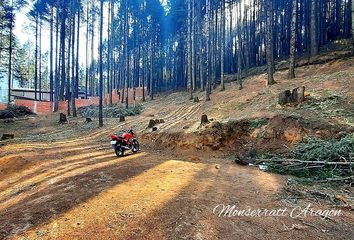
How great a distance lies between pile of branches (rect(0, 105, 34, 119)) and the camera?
24.3m

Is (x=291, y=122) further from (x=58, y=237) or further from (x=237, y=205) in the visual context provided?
(x=58, y=237)

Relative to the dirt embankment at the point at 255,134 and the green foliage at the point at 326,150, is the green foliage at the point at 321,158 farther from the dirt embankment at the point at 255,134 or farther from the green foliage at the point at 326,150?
the dirt embankment at the point at 255,134

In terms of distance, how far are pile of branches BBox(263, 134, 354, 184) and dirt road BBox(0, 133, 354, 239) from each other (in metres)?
0.73

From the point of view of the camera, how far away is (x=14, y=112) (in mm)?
25359

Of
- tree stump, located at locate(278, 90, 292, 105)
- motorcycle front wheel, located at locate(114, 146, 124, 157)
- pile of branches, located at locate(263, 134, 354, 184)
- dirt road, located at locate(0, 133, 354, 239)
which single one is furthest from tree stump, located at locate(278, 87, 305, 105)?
motorcycle front wheel, located at locate(114, 146, 124, 157)

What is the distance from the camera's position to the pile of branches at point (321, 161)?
6.43m

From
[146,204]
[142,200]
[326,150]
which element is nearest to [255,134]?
[326,150]

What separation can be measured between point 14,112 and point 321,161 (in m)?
26.3

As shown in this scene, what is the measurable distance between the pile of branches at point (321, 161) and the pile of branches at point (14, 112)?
2416 cm

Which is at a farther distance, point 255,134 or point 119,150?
point 255,134

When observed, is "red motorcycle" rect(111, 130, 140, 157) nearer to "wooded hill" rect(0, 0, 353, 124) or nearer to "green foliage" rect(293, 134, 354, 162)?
"green foliage" rect(293, 134, 354, 162)

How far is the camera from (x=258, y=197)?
199 inches

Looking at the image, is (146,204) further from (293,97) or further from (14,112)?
(14,112)

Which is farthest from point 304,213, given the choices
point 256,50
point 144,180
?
point 256,50
